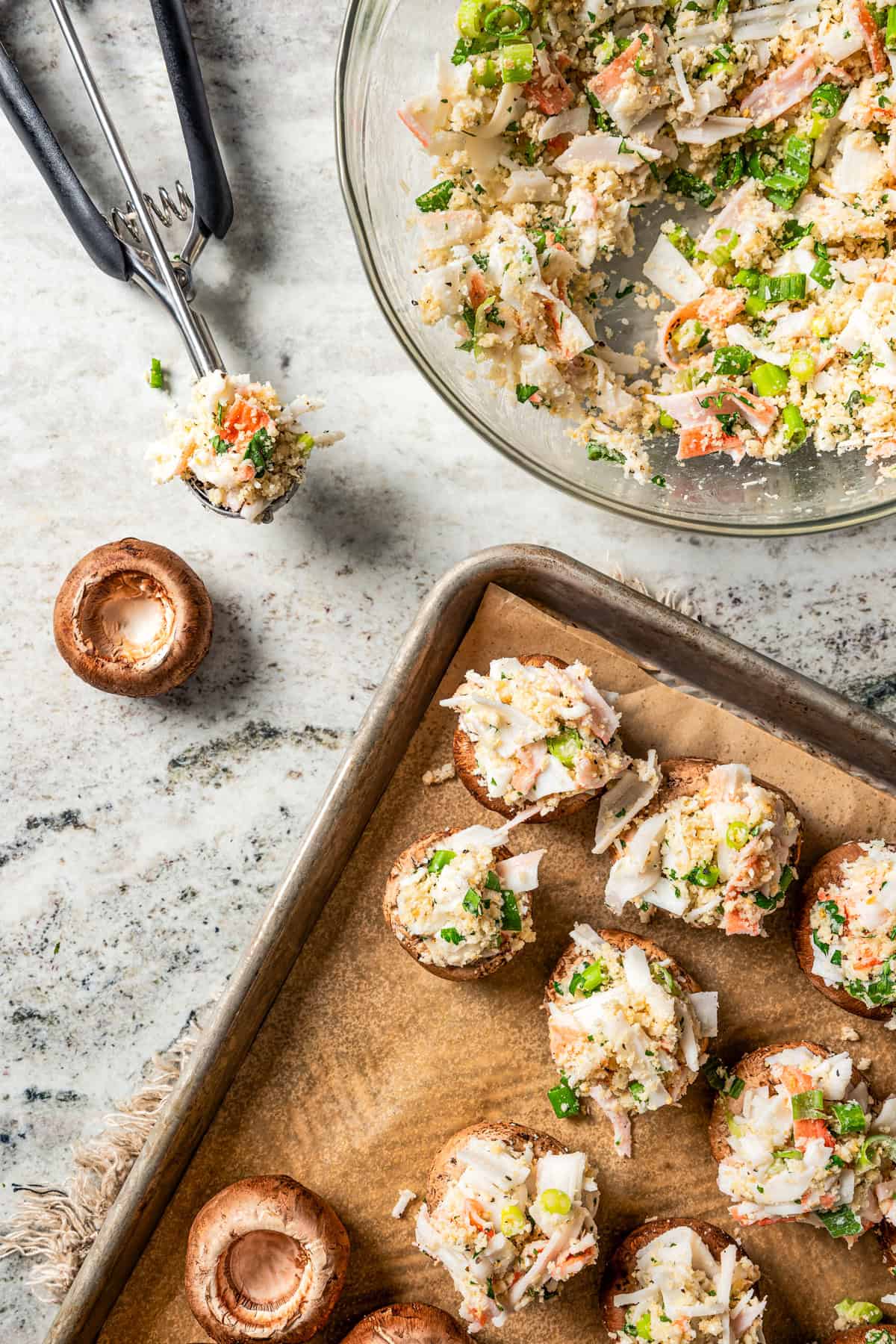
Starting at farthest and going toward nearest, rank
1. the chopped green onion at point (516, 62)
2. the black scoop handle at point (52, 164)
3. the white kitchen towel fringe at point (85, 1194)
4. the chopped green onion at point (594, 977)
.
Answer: the white kitchen towel fringe at point (85, 1194), the black scoop handle at point (52, 164), the chopped green onion at point (594, 977), the chopped green onion at point (516, 62)

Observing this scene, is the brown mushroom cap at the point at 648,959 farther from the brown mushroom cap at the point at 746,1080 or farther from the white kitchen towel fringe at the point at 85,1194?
the white kitchen towel fringe at the point at 85,1194

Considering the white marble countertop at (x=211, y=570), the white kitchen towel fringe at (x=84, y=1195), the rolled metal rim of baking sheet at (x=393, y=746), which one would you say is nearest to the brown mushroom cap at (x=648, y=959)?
the rolled metal rim of baking sheet at (x=393, y=746)

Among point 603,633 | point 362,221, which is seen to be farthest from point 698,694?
point 362,221

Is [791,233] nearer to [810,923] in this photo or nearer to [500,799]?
[500,799]

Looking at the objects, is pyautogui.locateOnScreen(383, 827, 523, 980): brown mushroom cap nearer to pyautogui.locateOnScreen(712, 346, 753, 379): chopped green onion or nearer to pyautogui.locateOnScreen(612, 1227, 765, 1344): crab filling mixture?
pyautogui.locateOnScreen(612, 1227, 765, 1344): crab filling mixture

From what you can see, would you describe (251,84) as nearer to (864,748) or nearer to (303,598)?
(303,598)

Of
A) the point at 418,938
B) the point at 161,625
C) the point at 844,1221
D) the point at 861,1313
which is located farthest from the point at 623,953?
the point at 161,625
